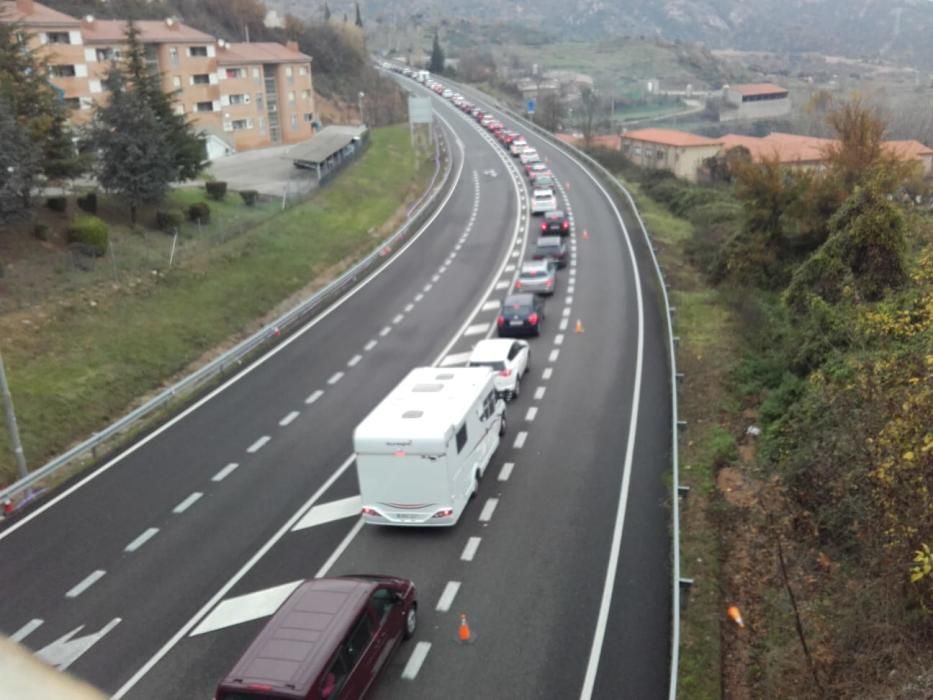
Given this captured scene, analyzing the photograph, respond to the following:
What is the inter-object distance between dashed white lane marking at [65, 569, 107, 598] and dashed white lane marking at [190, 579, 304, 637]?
2683mm

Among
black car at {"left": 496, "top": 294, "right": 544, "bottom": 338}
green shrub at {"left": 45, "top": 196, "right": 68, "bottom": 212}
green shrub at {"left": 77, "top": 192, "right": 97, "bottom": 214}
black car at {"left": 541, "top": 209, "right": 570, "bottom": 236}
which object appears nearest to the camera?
black car at {"left": 496, "top": 294, "right": 544, "bottom": 338}

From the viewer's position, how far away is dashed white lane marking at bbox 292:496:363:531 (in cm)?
1726

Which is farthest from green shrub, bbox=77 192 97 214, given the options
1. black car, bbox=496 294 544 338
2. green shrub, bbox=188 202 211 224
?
black car, bbox=496 294 544 338

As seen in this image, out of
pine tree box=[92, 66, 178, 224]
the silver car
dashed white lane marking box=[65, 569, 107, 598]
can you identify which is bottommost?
dashed white lane marking box=[65, 569, 107, 598]

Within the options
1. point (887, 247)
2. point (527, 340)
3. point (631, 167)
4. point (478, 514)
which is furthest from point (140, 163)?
point (631, 167)

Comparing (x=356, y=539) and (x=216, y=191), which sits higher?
(x=216, y=191)

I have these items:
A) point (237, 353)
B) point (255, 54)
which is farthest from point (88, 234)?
point (255, 54)

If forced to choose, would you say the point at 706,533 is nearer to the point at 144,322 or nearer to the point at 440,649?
the point at 440,649

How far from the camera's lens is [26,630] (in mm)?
13984

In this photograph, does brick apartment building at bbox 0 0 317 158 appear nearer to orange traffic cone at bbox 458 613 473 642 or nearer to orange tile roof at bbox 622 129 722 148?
orange tile roof at bbox 622 129 722 148

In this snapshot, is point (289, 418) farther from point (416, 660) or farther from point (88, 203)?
point (88, 203)

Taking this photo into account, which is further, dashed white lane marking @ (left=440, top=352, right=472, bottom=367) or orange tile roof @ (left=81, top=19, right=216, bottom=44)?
orange tile roof @ (left=81, top=19, right=216, bottom=44)

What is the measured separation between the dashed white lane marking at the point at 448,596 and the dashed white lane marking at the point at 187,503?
6.54m

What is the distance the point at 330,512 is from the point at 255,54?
2569 inches
